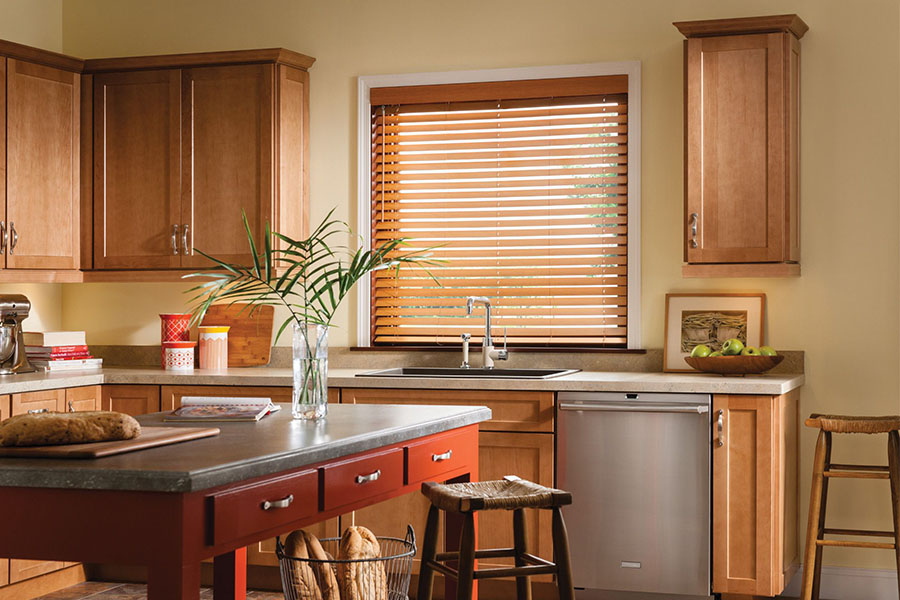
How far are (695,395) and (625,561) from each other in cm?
66

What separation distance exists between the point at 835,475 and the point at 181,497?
9.05 ft

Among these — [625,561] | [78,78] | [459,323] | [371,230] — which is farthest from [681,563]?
[78,78]

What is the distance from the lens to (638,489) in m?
4.05

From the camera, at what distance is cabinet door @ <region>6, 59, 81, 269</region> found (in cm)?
462

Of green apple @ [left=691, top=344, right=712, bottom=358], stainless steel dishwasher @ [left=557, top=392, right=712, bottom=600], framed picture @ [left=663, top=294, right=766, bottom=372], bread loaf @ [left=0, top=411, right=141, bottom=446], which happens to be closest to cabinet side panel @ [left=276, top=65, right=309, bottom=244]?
stainless steel dishwasher @ [left=557, top=392, right=712, bottom=600]

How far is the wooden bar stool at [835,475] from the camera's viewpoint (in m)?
3.95

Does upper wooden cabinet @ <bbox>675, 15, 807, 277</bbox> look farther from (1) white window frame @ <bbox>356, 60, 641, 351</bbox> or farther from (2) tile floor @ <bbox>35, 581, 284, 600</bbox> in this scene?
(2) tile floor @ <bbox>35, 581, 284, 600</bbox>

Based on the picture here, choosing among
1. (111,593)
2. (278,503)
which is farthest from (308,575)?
(111,593)

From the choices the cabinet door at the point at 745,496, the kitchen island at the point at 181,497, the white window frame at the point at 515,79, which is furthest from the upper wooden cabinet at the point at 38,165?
the cabinet door at the point at 745,496

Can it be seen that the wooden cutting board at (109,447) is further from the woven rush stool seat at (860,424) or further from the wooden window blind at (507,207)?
the wooden window blind at (507,207)

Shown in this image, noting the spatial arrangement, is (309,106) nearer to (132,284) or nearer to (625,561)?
(132,284)

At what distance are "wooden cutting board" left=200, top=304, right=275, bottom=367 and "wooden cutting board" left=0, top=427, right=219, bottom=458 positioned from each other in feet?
8.72

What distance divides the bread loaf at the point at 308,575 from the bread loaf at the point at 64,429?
0.76 m

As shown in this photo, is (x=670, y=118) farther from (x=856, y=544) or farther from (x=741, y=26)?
(x=856, y=544)
